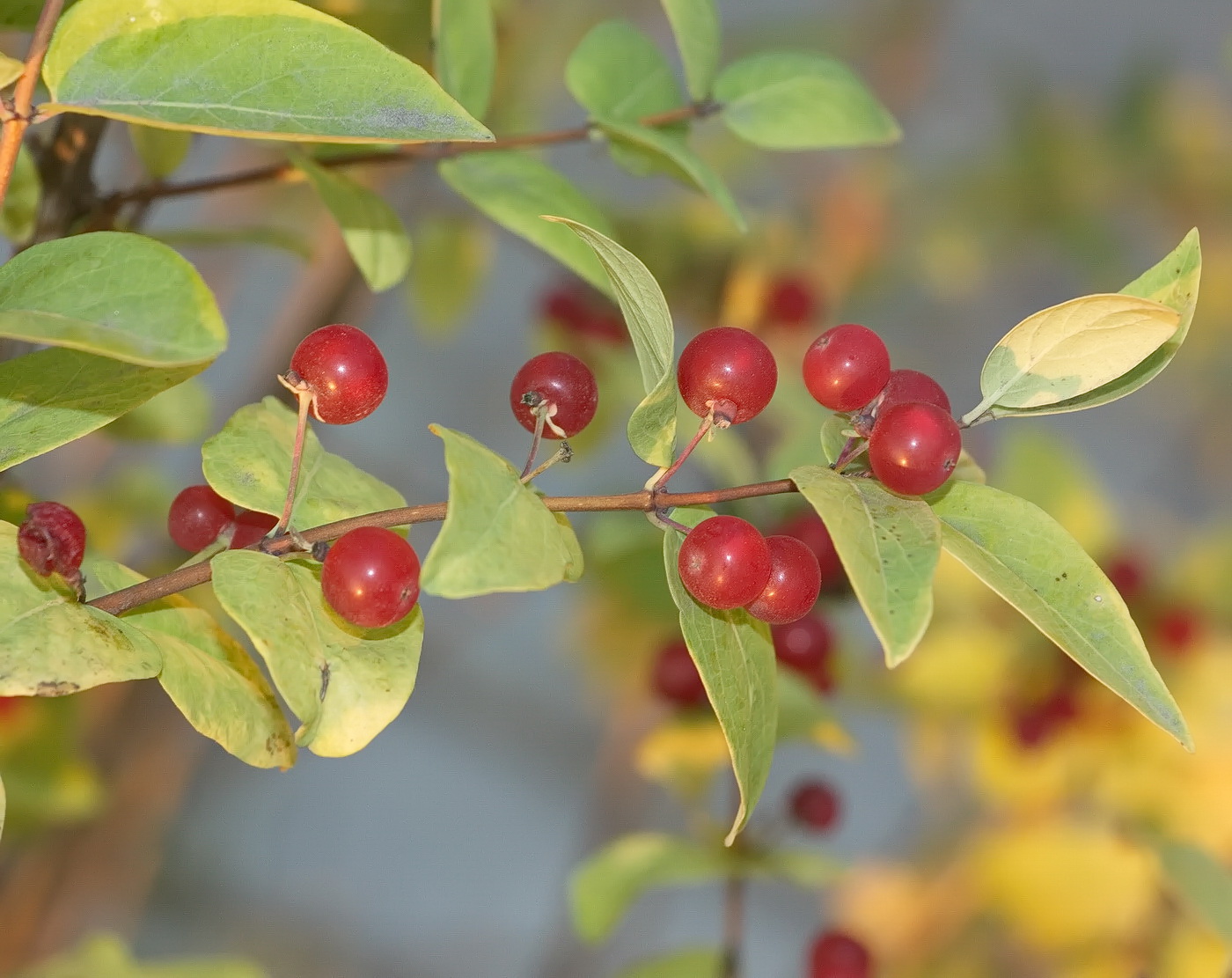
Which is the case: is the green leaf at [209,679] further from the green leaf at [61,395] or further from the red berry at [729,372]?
the red berry at [729,372]

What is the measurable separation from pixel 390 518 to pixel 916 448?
13 cm

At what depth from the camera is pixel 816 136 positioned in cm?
47

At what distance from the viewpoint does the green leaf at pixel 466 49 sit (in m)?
0.43

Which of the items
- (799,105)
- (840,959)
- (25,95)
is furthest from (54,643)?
(840,959)

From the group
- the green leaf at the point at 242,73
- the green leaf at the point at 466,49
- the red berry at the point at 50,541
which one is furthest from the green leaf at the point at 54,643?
the green leaf at the point at 466,49

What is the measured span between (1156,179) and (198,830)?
1482 millimetres

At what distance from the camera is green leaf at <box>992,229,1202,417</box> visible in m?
0.31

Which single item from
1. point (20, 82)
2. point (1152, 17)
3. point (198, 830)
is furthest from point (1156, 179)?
point (20, 82)

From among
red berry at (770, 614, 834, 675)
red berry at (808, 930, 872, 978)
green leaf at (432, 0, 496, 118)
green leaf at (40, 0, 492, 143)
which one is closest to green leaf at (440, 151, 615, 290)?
green leaf at (432, 0, 496, 118)

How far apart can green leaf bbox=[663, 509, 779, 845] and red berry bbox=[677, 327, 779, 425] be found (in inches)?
1.5

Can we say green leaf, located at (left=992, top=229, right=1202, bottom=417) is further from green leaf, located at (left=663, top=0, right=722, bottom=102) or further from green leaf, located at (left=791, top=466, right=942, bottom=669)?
green leaf, located at (left=663, top=0, right=722, bottom=102)

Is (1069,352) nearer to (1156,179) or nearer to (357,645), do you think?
(357,645)

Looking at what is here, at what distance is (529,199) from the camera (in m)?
0.42

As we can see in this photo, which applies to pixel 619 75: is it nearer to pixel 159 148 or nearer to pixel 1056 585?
pixel 159 148
